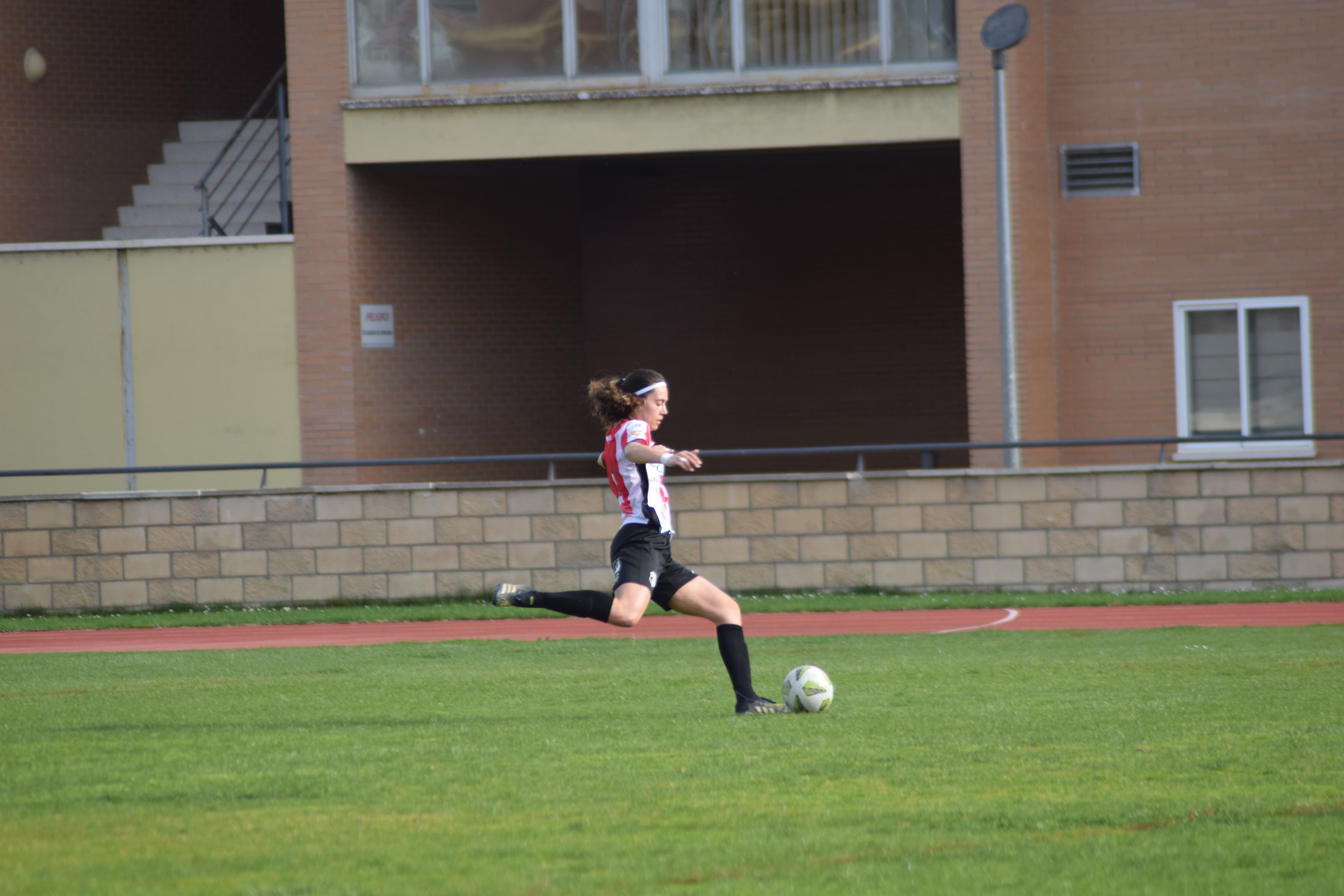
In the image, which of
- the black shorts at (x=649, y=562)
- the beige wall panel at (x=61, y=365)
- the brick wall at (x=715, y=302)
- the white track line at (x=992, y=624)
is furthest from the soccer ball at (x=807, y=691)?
the beige wall panel at (x=61, y=365)

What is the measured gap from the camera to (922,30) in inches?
722

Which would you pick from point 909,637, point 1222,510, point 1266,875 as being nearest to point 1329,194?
point 1222,510

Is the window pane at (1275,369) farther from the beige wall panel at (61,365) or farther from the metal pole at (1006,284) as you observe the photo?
the beige wall panel at (61,365)

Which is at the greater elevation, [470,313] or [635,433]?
[470,313]

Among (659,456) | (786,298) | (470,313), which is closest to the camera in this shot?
(659,456)

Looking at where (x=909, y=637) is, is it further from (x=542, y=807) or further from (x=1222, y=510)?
(x=542, y=807)

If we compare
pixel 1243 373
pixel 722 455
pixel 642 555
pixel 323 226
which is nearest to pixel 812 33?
pixel 722 455

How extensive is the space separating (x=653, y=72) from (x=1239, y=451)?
860cm

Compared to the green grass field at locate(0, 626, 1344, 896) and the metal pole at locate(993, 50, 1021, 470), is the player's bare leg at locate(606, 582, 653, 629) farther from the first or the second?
the metal pole at locate(993, 50, 1021, 470)

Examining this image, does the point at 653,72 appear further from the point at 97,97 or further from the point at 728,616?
the point at 728,616

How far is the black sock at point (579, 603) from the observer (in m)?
8.31

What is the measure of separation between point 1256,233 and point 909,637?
27.8ft

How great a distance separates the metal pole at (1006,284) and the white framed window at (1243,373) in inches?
108

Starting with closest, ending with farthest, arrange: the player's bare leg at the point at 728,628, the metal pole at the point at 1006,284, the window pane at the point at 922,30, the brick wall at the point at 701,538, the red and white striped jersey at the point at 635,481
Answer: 1. the red and white striped jersey at the point at 635,481
2. the player's bare leg at the point at 728,628
3. the brick wall at the point at 701,538
4. the metal pole at the point at 1006,284
5. the window pane at the point at 922,30
